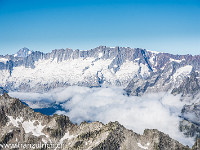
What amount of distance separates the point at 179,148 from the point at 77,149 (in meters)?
91.8

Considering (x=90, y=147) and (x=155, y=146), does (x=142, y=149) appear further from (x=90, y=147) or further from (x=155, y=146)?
(x=90, y=147)

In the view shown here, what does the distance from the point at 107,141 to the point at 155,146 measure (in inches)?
1689

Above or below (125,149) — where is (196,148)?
above

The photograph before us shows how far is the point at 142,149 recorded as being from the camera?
200m

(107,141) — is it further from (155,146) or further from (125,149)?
(155,146)

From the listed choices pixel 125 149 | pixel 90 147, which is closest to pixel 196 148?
pixel 125 149

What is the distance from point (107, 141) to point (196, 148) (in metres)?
74.3

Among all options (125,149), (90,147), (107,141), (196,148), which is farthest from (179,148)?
(90,147)

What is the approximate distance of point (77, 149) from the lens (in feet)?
656

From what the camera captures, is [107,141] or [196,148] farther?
[107,141]

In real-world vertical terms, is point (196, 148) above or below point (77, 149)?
above

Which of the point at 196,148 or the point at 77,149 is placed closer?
the point at 196,148

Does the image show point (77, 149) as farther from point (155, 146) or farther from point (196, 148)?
point (196, 148)

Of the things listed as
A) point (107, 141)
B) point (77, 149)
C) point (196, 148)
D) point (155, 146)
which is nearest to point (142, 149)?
point (155, 146)
